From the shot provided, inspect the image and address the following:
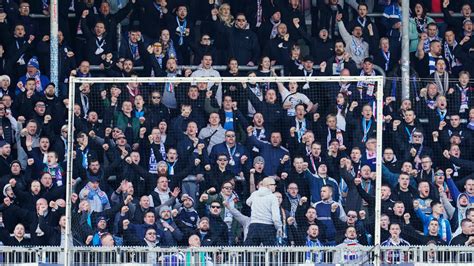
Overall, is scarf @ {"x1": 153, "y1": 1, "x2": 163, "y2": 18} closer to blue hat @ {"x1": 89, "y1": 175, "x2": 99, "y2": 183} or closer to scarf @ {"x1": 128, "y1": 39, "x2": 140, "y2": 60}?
scarf @ {"x1": 128, "y1": 39, "x2": 140, "y2": 60}

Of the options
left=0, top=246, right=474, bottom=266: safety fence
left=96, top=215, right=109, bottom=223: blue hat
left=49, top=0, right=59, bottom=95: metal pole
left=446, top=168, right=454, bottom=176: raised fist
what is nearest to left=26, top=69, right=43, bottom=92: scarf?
left=49, top=0, right=59, bottom=95: metal pole

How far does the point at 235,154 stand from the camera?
3073 centimetres

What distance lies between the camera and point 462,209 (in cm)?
3064

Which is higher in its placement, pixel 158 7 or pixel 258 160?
pixel 158 7

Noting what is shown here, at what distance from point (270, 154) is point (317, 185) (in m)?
0.86

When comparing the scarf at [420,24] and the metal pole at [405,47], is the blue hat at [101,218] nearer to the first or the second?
the metal pole at [405,47]

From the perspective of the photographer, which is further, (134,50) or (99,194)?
(134,50)

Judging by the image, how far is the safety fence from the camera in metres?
28.3

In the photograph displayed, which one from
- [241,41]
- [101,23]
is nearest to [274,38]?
[241,41]

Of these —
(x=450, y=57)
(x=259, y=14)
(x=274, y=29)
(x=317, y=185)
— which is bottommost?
(x=317, y=185)

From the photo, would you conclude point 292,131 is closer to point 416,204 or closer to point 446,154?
point 416,204

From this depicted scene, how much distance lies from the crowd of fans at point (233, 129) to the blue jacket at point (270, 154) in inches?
0.8

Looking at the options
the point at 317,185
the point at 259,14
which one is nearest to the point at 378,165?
the point at 317,185

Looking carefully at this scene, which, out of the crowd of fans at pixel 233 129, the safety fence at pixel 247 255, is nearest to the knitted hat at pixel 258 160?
the crowd of fans at pixel 233 129
